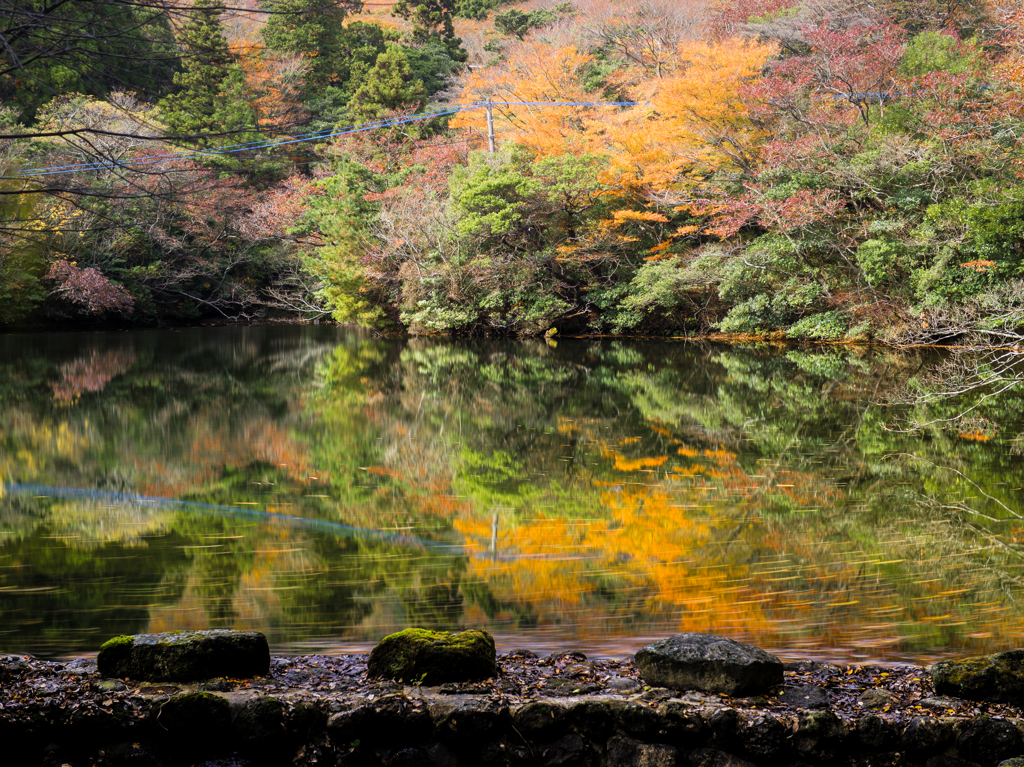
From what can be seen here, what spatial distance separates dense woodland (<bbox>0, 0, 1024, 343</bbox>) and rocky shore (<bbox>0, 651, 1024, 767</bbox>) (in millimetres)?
4586

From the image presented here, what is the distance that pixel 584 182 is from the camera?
20.0 meters

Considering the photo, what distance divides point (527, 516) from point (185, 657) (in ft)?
10.6

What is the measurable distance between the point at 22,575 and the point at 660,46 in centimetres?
2617

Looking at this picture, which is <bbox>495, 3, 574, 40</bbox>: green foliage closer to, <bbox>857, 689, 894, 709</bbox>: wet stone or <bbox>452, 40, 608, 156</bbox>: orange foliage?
<bbox>452, 40, 608, 156</bbox>: orange foliage

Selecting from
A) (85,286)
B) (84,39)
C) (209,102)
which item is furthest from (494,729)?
(209,102)

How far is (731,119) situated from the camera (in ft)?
60.5

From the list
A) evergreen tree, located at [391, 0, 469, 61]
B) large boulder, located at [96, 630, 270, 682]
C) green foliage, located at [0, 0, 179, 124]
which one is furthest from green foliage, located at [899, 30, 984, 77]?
evergreen tree, located at [391, 0, 469, 61]

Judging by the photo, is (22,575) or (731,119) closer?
(22,575)

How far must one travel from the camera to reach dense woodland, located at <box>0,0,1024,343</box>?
14.9 metres

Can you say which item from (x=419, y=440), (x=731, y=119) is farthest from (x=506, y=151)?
(x=419, y=440)

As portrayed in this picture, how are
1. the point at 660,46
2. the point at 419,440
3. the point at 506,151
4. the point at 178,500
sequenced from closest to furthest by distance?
the point at 178,500
the point at 419,440
the point at 506,151
the point at 660,46

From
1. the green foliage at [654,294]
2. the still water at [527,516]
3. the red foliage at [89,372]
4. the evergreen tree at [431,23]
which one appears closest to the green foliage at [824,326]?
the green foliage at [654,294]

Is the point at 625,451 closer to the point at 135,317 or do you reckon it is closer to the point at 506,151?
the point at 506,151

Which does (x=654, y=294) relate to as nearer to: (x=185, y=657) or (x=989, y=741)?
(x=989, y=741)
